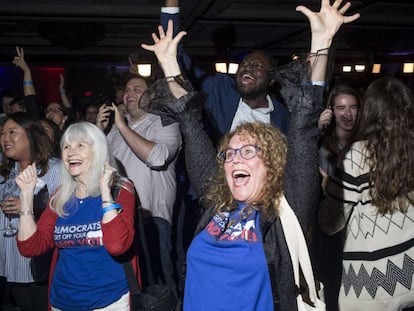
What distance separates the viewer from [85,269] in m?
2.03

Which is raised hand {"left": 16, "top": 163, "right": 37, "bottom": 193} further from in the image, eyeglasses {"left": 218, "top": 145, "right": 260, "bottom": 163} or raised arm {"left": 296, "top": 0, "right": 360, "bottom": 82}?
raised arm {"left": 296, "top": 0, "right": 360, "bottom": 82}

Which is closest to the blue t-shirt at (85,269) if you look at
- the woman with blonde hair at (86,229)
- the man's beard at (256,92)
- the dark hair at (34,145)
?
the woman with blonde hair at (86,229)

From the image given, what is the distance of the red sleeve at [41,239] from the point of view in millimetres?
2072

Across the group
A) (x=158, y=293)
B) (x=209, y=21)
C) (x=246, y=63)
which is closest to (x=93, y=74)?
(x=209, y=21)

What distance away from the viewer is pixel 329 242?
2457 millimetres

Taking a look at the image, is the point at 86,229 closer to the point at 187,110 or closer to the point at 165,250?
the point at 187,110

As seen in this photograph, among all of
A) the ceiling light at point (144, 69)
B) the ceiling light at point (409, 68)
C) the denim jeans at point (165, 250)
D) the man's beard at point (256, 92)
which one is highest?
the ceiling light at point (409, 68)

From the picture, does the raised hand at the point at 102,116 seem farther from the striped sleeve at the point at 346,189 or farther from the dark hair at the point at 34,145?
the striped sleeve at the point at 346,189

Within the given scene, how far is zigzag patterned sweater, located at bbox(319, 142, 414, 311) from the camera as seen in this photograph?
6.04 ft

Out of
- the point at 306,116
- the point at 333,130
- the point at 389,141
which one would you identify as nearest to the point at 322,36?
the point at 306,116

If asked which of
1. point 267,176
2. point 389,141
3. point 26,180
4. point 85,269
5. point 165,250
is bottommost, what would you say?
point 165,250

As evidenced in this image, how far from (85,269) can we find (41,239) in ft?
0.87

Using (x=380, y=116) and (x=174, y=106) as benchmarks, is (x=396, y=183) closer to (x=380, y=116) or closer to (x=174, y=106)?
(x=380, y=116)

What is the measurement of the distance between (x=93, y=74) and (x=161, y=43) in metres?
13.2
